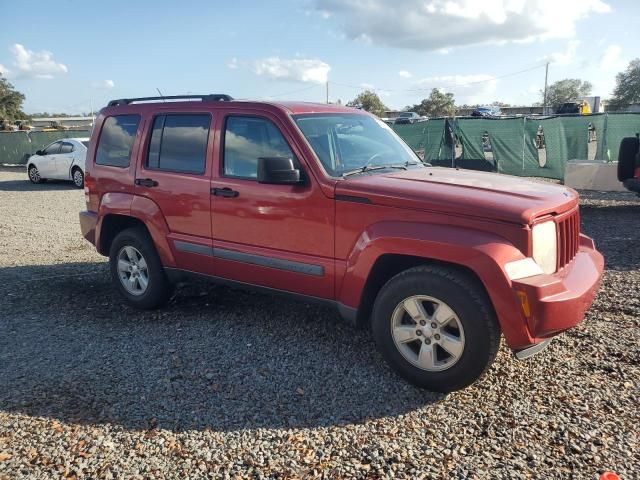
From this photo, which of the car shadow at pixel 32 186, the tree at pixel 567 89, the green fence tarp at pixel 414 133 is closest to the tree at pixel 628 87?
the tree at pixel 567 89

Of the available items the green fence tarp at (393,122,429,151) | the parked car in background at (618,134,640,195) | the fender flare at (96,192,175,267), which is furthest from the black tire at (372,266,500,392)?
the green fence tarp at (393,122,429,151)

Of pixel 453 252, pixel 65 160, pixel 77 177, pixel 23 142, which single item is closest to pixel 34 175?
pixel 65 160

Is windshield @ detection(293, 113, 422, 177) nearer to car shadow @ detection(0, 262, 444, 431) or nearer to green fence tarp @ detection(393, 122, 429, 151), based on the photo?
car shadow @ detection(0, 262, 444, 431)

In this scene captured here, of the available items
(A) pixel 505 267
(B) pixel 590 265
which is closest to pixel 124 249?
(A) pixel 505 267

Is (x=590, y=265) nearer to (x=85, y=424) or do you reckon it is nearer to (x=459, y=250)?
(x=459, y=250)

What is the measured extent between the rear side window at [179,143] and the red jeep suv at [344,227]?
2 centimetres

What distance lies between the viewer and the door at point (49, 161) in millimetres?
17281

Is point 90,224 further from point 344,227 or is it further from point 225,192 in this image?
point 344,227

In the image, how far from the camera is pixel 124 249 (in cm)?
539

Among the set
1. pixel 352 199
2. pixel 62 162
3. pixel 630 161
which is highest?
pixel 62 162

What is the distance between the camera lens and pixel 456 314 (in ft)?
11.2

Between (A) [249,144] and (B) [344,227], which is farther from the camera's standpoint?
(A) [249,144]

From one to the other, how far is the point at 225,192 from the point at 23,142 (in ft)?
86.3

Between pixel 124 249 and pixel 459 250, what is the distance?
3475 mm
